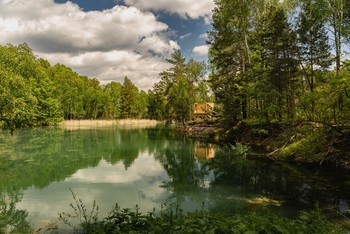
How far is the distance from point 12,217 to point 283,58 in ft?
75.1

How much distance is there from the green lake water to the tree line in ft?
15.7

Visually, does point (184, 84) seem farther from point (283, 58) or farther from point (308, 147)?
point (308, 147)

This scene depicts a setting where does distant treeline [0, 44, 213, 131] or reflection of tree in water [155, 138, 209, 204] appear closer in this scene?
reflection of tree in water [155, 138, 209, 204]

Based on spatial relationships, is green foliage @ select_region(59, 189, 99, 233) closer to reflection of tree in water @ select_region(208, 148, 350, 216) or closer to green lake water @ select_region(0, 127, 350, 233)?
green lake water @ select_region(0, 127, 350, 233)

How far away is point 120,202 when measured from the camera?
36.3ft

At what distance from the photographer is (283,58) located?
24.8 metres

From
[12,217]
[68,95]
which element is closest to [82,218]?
[12,217]

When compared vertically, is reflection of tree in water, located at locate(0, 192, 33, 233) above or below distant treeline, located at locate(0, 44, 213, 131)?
below

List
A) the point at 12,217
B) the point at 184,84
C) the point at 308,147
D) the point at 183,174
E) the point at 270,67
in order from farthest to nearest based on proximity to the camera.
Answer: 1. the point at 184,84
2. the point at 270,67
3. the point at 308,147
4. the point at 183,174
5. the point at 12,217

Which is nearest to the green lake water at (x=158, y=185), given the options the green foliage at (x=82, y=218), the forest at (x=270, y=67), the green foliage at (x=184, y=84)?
the green foliage at (x=82, y=218)

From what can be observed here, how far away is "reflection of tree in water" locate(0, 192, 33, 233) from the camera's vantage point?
26.4 ft

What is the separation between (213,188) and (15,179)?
991 cm

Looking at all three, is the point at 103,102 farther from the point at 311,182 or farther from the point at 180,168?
the point at 311,182

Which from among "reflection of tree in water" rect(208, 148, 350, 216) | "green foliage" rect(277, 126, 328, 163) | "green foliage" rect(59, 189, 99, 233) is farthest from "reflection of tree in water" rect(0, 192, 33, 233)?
"green foliage" rect(277, 126, 328, 163)
